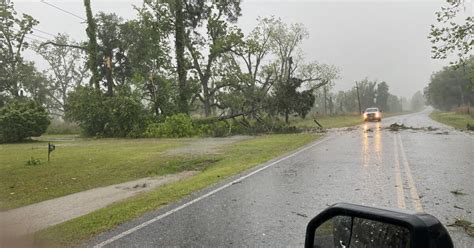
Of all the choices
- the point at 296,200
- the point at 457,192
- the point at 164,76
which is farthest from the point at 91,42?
the point at 457,192

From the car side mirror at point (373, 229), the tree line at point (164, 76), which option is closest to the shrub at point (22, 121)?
the tree line at point (164, 76)

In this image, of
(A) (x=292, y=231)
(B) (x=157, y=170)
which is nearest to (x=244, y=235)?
(A) (x=292, y=231)

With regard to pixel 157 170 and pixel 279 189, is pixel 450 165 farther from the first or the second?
pixel 157 170

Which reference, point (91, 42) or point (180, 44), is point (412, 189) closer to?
point (180, 44)

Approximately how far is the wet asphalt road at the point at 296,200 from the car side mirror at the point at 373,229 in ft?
12.2

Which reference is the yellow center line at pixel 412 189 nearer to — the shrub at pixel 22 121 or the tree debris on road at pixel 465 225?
the tree debris on road at pixel 465 225

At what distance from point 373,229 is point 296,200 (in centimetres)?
647

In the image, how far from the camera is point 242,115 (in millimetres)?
33781

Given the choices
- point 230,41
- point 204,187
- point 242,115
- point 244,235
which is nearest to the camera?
point 244,235

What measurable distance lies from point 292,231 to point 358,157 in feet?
29.3

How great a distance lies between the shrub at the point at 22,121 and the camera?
23.2 meters

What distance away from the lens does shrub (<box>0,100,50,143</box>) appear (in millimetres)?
23244

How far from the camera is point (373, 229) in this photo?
1.38m

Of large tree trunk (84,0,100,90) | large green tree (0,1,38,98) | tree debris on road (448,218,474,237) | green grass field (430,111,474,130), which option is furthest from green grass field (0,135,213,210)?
green grass field (430,111,474,130)
